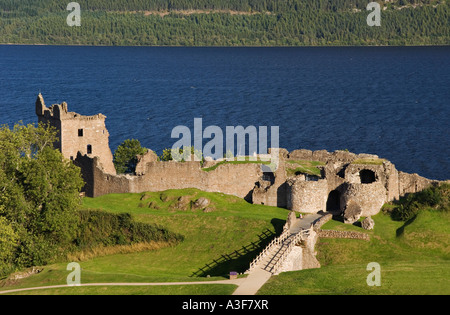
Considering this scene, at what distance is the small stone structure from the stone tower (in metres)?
0.10

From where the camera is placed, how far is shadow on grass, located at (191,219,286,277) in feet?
235

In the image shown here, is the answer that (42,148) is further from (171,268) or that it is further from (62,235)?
(171,268)

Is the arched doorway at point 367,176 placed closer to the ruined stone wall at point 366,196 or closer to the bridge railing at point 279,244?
the ruined stone wall at point 366,196

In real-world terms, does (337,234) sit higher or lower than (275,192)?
lower

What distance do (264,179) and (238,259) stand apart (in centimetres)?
1370

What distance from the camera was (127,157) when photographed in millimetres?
95000

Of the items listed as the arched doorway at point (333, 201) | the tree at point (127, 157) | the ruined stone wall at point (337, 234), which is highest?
the tree at point (127, 157)

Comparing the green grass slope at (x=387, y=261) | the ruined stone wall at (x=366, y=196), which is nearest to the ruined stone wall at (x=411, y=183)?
the ruined stone wall at (x=366, y=196)

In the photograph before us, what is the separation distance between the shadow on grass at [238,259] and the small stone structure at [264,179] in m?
7.03

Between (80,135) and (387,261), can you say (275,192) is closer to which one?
(387,261)

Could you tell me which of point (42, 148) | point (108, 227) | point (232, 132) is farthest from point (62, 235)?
point (232, 132)

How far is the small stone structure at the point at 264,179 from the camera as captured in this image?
81.3 metres

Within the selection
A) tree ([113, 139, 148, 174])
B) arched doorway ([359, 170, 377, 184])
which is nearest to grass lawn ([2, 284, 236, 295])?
arched doorway ([359, 170, 377, 184])
